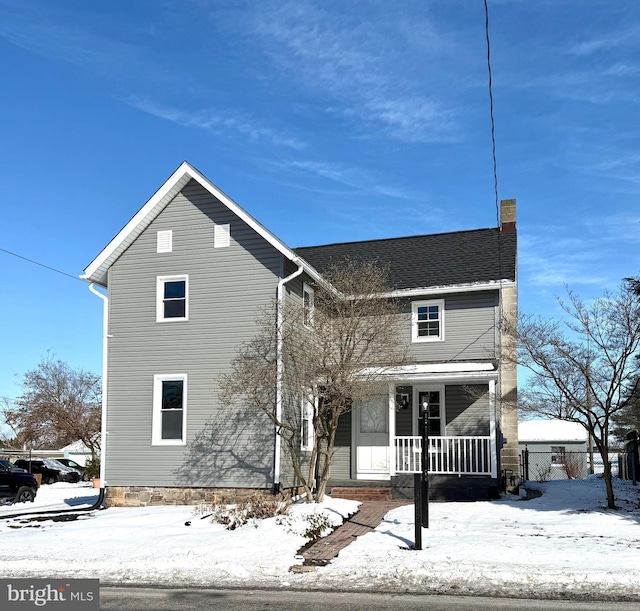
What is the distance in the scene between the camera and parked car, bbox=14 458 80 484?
3556cm

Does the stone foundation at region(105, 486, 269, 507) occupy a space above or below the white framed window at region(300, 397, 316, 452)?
below

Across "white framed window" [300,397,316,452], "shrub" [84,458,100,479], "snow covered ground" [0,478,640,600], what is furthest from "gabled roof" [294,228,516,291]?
"shrub" [84,458,100,479]

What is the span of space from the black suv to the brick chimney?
17125 mm

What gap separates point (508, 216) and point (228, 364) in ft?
36.8

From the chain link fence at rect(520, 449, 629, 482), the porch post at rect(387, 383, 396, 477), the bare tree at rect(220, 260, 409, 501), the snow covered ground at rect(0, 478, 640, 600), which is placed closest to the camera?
the snow covered ground at rect(0, 478, 640, 600)

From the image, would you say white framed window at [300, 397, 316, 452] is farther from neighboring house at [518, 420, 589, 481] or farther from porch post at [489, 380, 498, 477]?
neighboring house at [518, 420, 589, 481]

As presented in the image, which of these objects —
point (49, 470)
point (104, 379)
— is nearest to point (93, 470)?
point (49, 470)

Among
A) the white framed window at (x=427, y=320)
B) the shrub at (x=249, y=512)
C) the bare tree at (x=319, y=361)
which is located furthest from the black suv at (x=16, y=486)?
the white framed window at (x=427, y=320)

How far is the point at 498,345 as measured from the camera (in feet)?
66.6

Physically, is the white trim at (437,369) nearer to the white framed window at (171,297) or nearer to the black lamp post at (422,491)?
the white framed window at (171,297)

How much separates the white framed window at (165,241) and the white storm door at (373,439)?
6854 mm

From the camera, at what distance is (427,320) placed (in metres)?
21.3

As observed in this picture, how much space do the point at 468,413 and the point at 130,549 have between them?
11.1 m

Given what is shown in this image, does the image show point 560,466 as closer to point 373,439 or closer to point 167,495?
point 373,439
